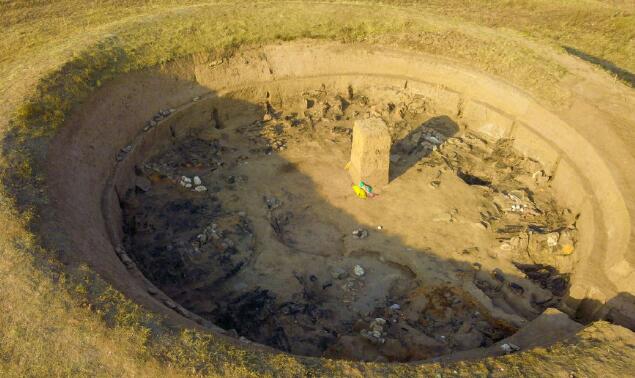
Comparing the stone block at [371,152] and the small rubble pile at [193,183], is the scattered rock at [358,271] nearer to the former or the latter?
the stone block at [371,152]

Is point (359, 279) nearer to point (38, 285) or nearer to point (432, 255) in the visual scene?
point (432, 255)

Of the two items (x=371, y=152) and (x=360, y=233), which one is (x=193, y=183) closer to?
(x=360, y=233)

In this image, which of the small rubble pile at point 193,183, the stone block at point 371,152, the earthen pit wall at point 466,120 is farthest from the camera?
the small rubble pile at point 193,183

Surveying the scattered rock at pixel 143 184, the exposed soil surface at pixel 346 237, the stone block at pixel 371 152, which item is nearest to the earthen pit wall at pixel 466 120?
the scattered rock at pixel 143 184

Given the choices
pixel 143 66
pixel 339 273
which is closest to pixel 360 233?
pixel 339 273

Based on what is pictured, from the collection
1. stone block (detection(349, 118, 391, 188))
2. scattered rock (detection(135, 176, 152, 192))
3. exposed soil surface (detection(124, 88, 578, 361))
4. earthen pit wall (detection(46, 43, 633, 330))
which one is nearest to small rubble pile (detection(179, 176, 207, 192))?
exposed soil surface (detection(124, 88, 578, 361))

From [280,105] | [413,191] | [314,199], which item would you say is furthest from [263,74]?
[413,191]
